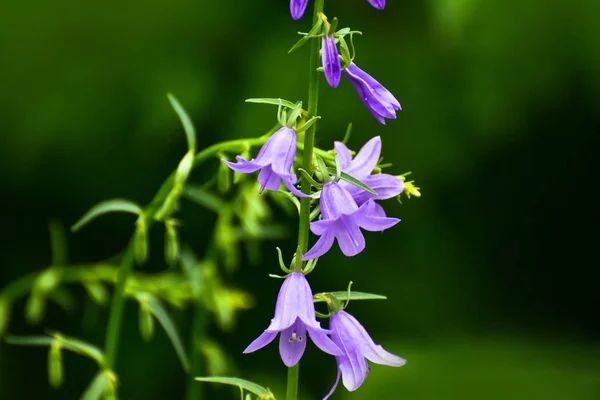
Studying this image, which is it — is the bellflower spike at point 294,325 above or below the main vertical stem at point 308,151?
below

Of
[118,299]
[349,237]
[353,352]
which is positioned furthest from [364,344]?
[118,299]

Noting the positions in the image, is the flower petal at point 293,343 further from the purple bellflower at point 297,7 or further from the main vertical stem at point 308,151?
the purple bellflower at point 297,7

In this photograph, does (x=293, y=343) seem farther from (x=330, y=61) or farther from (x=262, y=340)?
(x=330, y=61)

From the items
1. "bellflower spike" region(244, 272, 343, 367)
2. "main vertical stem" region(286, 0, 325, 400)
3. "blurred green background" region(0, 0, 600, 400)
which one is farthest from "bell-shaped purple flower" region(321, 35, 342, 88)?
"blurred green background" region(0, 0, 600, 400)

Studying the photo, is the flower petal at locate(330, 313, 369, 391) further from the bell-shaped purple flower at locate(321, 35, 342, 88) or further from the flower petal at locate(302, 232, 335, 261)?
the bell-shaped purple flower at locate(321, 35, 342, 88)

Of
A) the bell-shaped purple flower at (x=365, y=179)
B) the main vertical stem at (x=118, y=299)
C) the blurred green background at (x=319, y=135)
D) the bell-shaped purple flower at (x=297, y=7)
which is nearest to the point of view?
the bell-shaped purple flower at (x=297, y=7)

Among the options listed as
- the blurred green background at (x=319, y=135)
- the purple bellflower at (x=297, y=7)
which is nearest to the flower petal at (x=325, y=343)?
the purple bellflower at (x=297, y=7)
